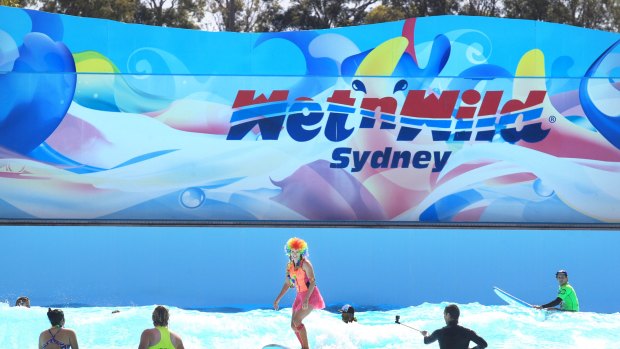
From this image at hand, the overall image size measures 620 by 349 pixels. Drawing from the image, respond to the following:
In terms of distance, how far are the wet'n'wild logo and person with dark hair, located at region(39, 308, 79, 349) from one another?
8733 mm

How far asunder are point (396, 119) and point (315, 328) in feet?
17.7

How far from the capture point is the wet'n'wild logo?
18.2m

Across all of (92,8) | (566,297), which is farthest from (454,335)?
(92,8)

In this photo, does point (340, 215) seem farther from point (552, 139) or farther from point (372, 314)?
point (552, 139)

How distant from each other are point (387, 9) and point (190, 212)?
3357cm

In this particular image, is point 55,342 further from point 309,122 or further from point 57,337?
point 309,122

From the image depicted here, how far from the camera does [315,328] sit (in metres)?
14.1

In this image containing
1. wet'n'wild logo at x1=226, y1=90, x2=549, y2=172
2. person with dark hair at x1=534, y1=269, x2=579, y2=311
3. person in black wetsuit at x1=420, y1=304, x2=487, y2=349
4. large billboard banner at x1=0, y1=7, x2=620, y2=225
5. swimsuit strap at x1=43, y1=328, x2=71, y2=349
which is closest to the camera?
person in black wetsuit at x1=420, y1=304, x2=487, y2=349

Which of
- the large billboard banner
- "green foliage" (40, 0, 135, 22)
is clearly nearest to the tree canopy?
"green foliage" (40, 0, 135, 22)

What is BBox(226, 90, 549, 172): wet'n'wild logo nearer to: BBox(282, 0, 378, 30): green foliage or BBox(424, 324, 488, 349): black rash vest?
BBox(424, 324, 488, 349): black rash vest

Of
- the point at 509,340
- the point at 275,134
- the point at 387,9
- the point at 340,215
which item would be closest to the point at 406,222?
the point at 340,215

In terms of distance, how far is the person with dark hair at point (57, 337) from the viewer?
9.68 metres

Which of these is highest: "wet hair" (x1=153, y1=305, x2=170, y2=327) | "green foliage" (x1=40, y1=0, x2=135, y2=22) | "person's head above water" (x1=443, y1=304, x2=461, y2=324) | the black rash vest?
"green foliage" (x1=40, y1=0, x2=135, y2=22)

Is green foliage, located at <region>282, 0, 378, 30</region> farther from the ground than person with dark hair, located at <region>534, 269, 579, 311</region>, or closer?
farther from the ground
